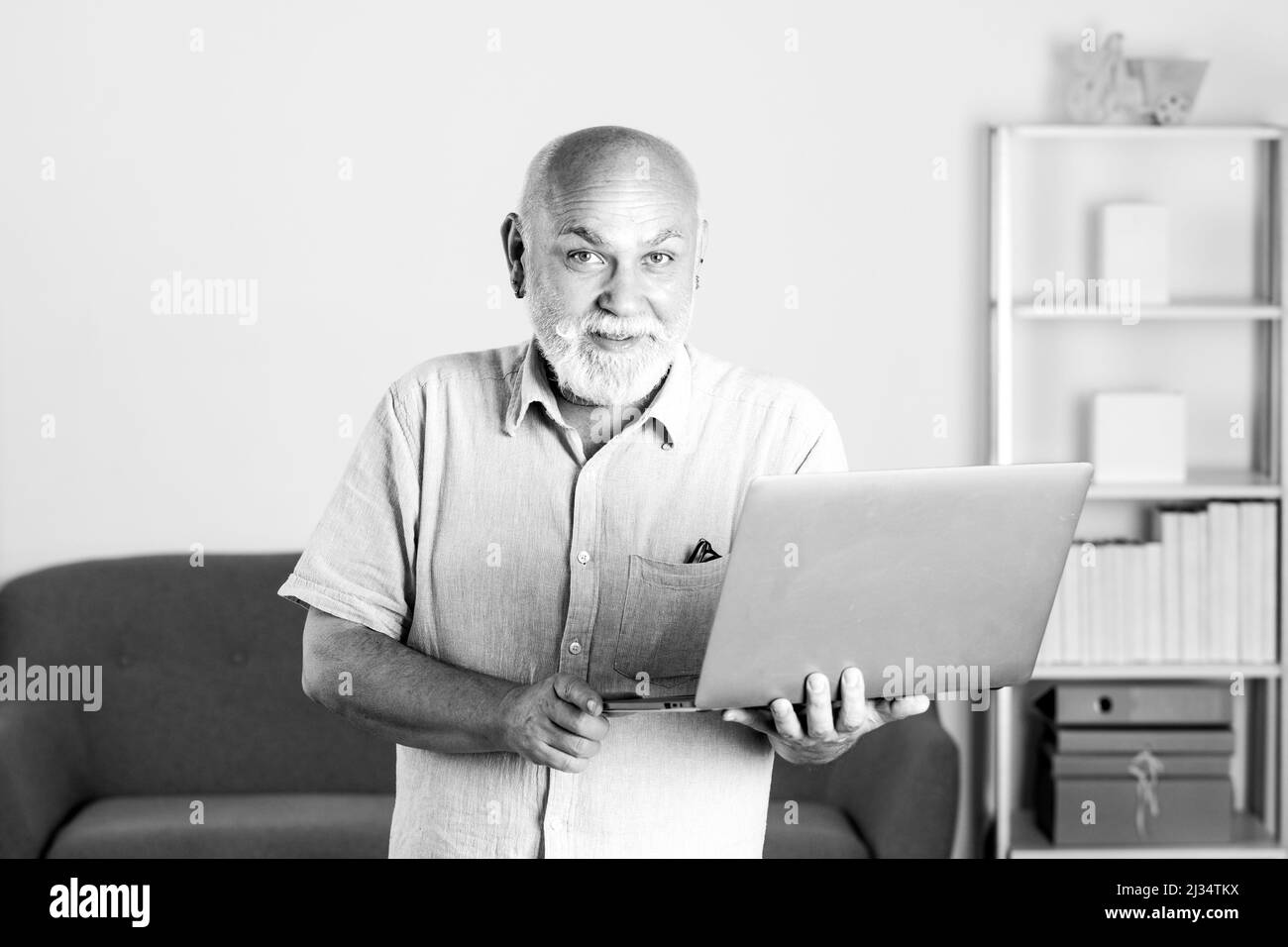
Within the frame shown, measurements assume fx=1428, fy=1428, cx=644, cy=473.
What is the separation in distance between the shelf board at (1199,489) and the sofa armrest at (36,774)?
86.3 inches

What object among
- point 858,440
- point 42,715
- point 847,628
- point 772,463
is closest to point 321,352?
point 42,715

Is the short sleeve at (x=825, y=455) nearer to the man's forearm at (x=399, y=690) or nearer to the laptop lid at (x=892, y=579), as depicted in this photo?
the laptop lid at (x=892, y=579)

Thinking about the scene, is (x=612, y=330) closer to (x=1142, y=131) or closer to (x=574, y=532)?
(x=574, y=532)

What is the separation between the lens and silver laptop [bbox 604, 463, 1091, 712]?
3.75ft

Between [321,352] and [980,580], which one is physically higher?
[321,352]

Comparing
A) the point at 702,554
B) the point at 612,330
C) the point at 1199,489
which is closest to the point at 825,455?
the point at 702,554

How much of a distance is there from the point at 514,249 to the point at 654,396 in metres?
0.22

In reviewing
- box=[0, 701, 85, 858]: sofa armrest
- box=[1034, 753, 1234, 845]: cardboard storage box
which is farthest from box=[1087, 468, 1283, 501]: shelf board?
box=[0, 701, 85, 858]: sofa armrest

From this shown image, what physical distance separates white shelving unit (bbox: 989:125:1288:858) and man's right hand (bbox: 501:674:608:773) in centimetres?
192

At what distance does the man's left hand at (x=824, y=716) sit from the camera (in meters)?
1.25
